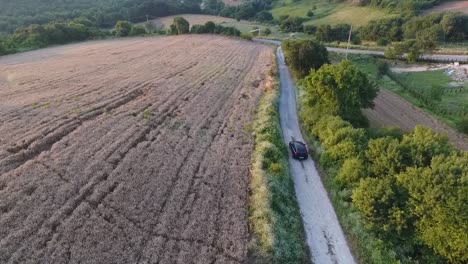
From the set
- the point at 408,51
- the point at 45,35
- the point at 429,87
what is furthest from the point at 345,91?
the point at 45,35

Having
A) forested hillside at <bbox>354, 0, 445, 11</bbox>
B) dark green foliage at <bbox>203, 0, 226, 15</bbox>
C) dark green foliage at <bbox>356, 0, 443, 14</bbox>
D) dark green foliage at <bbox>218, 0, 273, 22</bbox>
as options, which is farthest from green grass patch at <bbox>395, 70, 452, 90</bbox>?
dark green foliage at <bbox>203, 0, 226, 15</bbox>

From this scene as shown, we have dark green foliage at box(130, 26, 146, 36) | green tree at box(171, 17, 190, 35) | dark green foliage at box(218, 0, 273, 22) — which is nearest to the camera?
dark green foliage at box(130, 26, 146, 36)

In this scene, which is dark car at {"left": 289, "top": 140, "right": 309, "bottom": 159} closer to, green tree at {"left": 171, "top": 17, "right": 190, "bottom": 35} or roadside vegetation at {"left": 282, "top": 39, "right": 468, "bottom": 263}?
roadside vegetation at {"left": 282, "top": 39, "right": 468, "bottom": 263}

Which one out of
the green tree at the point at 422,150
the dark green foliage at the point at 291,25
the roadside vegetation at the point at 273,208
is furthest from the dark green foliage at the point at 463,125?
the dark green foliage at the point at 291,25

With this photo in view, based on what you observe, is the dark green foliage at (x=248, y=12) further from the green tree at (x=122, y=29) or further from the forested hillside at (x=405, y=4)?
the green tree at (x=122, y=29)

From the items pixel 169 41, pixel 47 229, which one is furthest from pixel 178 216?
pixel 169 41

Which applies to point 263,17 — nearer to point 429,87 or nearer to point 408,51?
point 408,51

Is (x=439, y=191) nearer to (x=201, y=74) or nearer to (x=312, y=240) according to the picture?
(x=312, y=240)
